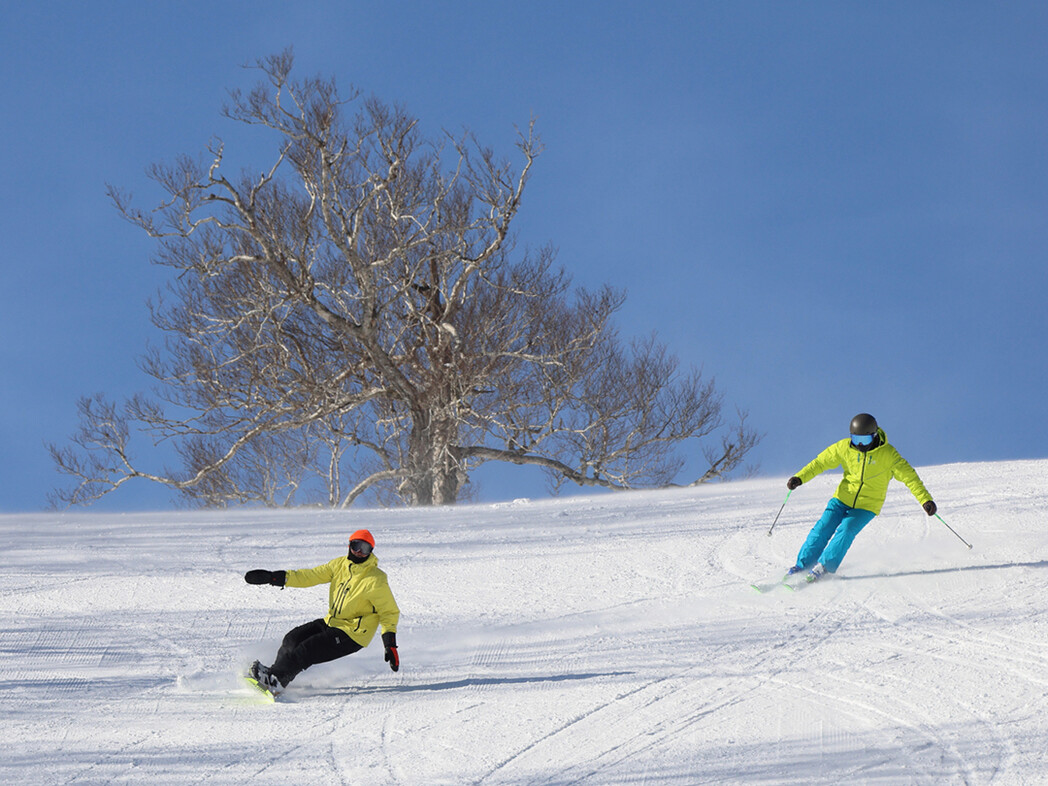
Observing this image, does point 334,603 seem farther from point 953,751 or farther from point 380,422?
point 380,422

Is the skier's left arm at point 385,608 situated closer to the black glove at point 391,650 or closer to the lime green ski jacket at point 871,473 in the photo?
the black glove at point 391,650

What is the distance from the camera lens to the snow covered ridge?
4754 millimetres

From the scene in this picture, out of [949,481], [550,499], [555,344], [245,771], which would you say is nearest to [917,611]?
[245,771]

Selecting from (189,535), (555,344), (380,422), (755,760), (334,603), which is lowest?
(755,760)

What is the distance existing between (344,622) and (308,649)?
258 mm

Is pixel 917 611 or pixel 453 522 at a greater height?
pixel 453 522

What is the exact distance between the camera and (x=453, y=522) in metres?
11.5

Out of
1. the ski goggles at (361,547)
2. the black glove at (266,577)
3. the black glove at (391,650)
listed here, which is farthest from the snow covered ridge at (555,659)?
the ski goggles at (361,547)

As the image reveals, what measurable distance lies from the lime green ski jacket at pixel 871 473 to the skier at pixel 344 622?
394 centimetres

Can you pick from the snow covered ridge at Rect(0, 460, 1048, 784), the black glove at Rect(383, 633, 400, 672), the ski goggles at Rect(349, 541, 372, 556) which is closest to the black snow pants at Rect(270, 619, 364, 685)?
the snow covered ridge at Rect(0, 460, 1048, 784)

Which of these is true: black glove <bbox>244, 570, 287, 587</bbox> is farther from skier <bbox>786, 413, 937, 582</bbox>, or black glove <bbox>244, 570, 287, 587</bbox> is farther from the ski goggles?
skier <bbox>786, 413, 937, 582</bbox>

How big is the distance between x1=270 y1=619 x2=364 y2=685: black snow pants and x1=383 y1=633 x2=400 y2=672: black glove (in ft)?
1.07

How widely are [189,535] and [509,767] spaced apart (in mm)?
7123

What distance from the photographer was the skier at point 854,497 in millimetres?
8078
